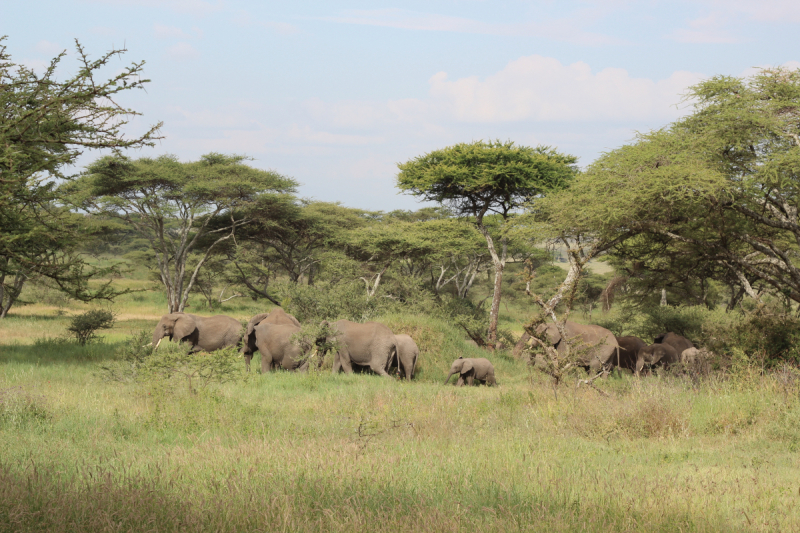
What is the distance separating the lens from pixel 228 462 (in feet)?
18.1

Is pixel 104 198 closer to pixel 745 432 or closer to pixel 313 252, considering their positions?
pixel 313 252

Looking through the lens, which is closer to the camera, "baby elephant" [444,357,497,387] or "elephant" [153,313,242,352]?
"baby elephant" [444,357,497,387]

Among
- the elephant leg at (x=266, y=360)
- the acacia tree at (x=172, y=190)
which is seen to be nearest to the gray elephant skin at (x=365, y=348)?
the elephant leg at (x=266, y=360)

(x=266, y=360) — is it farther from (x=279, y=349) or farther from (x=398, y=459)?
(x=398, y=459)

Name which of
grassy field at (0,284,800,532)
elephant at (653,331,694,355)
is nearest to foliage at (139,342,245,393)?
grassy field at (0,284,800,532)

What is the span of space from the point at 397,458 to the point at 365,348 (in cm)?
905

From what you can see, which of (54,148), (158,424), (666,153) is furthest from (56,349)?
(666,153)

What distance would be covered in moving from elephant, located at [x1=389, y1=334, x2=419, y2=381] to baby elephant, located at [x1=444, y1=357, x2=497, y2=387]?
0.94m

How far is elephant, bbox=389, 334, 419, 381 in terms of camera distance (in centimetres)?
1515

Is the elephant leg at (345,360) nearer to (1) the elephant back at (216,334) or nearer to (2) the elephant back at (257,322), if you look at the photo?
(2) the elephant back at (257,322)

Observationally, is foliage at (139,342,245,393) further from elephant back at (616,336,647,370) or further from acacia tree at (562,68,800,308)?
elephant back at (616,336,647,370)

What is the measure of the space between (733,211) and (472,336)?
862 cm

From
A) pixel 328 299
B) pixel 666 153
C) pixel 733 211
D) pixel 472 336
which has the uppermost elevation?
pixel 666 153

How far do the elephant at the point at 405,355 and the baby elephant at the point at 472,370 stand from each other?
0.94 m
